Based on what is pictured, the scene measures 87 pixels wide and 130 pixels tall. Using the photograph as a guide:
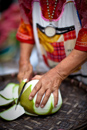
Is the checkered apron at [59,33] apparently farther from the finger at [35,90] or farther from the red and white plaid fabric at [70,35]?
the finger at [35,90]

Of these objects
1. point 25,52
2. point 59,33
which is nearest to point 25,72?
point 25,52

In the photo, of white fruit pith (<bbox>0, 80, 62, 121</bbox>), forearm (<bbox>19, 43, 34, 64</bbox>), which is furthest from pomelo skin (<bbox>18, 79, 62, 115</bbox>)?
forearm (<bbox>19, 43, 34, 64</bbox>)

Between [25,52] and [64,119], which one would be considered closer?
[64,119]

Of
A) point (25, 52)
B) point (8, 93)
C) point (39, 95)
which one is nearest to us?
point (39, 95)

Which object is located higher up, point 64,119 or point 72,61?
point 72,61

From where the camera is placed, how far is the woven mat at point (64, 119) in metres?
0.67

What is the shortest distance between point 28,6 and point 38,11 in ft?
0.20

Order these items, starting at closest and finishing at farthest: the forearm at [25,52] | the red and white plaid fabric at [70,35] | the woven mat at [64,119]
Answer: the woven mat at [64,119] → the red and white plaid fabric at [70,35] → the forearm at [25,52]

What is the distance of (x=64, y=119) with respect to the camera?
0.71 meters

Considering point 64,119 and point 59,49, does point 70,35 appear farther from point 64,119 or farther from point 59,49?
point 64,119

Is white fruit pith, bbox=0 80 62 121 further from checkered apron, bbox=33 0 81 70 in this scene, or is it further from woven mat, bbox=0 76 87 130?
checkered apron, bbox=33 0 81 70

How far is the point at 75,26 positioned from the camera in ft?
2.49

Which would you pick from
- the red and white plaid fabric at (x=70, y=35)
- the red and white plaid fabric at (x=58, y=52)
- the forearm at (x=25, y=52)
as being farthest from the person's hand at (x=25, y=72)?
the red and white plaid fabric at (x=70, y=35)

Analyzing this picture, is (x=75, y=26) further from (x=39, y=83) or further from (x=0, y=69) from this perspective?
(x=0, y=69)
